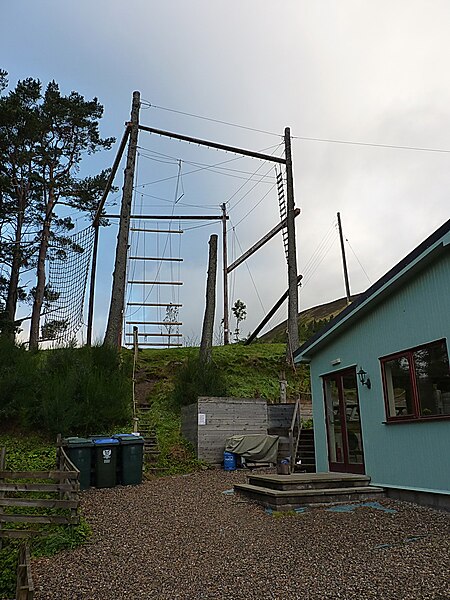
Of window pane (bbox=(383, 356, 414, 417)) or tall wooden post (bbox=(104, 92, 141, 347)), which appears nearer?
window pane (bbox=(383, 356, 414, 417))

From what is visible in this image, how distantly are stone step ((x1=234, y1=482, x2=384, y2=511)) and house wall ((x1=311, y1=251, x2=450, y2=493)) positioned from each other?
43cm

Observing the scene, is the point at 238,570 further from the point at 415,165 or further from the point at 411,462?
the point at 415,165

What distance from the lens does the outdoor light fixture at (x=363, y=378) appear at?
29.4ft

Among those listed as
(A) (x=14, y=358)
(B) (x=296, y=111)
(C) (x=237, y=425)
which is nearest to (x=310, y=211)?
(B) (x=296, y=111)

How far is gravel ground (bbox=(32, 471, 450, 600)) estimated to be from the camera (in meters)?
4.13

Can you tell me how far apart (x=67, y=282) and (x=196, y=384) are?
276 inches

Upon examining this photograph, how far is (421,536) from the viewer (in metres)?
5.60

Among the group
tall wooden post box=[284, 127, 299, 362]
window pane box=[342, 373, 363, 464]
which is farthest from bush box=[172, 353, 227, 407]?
window pane box=[342, 373, 363, 464]

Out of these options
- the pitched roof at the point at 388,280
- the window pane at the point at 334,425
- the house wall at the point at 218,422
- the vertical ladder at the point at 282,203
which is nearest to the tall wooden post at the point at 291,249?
the vertical ladder at the point at 282,203

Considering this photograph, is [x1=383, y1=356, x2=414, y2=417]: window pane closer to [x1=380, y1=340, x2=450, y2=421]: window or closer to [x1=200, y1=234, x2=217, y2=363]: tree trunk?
[x1=380, y1=340, x2=450, y2=421]: window

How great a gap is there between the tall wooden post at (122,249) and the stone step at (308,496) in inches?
317

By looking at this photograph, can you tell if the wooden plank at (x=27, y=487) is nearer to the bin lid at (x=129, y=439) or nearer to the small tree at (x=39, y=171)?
the bin lid at (x=129, y=439)

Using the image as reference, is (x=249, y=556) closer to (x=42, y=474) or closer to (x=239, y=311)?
(x=42, y=474)

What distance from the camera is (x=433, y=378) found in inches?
292
